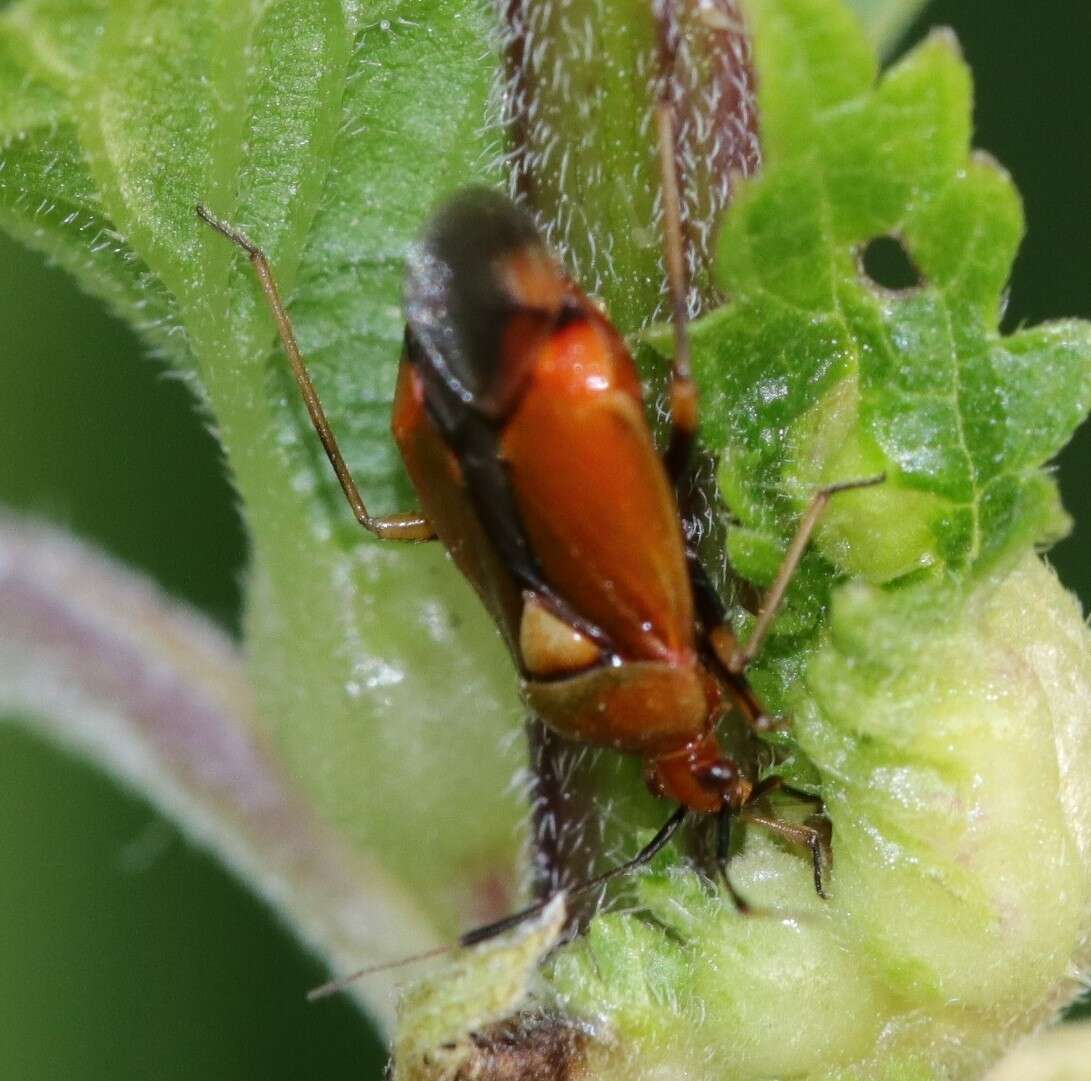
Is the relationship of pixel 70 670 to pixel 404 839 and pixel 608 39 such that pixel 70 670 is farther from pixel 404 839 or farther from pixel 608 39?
pixel 608 39

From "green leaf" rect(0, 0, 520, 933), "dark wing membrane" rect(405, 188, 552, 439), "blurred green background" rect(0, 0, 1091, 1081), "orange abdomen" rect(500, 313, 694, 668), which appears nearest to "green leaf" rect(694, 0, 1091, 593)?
"orange abdomen" rect(500, 313, 694, 668)

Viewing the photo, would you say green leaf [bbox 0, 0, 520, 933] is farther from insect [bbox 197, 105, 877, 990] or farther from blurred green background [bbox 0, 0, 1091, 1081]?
blurred green background [bbox 0, 0, 1091, 1081]

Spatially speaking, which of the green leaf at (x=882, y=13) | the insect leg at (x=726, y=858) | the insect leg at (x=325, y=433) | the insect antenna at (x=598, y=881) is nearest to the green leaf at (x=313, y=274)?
the insect leg at (x=325, y=433)

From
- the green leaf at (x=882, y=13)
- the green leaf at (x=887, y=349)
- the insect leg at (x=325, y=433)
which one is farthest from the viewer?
the green leaf at (x=882, y=13)

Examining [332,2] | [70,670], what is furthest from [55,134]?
[70,670]

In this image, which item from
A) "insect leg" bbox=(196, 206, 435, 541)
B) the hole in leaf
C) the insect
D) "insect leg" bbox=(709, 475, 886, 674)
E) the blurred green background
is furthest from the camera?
the hole in leaf

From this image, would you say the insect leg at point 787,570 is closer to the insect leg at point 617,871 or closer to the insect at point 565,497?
the insect at point 565,497

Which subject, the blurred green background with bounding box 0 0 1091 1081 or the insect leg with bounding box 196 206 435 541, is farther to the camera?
the blurred green background with bounding box 0 0 1091 1081
